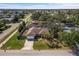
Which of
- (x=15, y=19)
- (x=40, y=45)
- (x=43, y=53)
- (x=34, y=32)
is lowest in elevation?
(x=43, y=53)

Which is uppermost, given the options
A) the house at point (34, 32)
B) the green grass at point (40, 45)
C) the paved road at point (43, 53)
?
the house at point (34, 32)

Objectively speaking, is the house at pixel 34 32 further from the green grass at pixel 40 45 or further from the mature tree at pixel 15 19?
the mature tree at pixel 15 19

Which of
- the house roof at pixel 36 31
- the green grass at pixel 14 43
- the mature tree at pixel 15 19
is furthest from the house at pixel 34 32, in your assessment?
the mature tree at pixel 15 19

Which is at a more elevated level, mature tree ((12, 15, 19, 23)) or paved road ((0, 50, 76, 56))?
mature tree ((12, 15, 19, 23))

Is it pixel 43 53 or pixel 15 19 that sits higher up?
pixel 15 19

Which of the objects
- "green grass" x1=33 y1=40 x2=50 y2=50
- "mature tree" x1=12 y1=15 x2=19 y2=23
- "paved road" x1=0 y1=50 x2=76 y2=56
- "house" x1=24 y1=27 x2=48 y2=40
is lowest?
"paved road" x1=0 y1=50 x2=76 y2=56

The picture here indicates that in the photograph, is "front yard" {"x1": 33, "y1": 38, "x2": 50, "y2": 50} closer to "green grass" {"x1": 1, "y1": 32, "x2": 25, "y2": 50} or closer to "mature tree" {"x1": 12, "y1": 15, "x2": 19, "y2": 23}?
"green grass" {"x1": 1, "y1": 32, "x2": 25, "y2": 50}

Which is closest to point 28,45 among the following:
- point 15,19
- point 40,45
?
point 40,45

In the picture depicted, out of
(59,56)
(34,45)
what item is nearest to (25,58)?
(34,45)

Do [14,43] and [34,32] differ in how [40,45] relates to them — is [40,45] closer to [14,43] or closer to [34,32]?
[34,32]

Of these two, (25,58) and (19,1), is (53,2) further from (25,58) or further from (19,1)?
(25,58)

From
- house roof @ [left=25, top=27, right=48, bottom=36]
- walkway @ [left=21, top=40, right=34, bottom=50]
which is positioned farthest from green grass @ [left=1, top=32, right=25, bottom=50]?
house roof @ [left=25, top=27, right=48, bottom=36]
